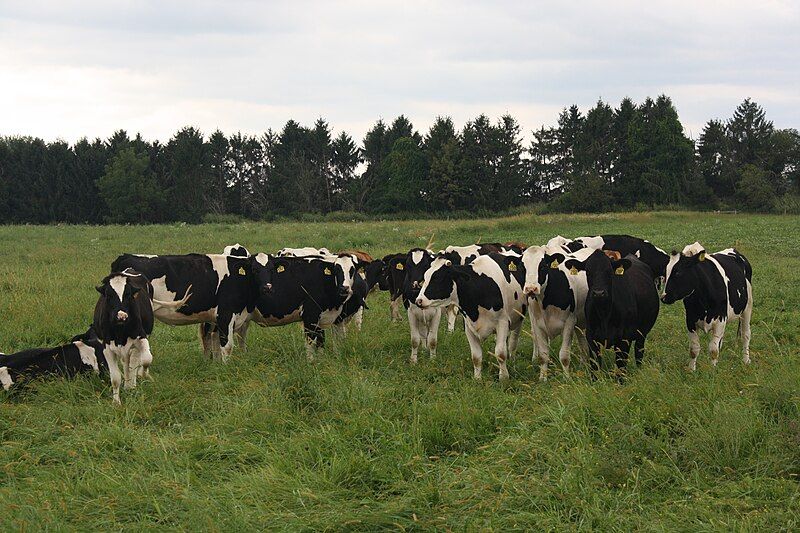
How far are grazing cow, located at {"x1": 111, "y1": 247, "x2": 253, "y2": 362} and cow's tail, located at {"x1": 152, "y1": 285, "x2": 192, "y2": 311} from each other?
0.16ft

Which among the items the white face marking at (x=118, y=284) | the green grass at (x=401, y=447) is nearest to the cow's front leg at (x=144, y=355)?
the green grass at (x=401, y=447)

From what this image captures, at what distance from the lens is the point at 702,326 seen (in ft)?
31.7

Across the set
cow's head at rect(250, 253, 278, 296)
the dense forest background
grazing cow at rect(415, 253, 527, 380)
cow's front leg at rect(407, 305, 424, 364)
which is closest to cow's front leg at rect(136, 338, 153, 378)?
cow's head at rect(250, 253, 278, 296)

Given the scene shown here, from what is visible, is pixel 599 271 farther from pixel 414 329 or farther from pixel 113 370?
pixel 113 370

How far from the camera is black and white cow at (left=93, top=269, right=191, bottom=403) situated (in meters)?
8.70

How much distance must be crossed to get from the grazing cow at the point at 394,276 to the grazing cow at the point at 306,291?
1631 mm

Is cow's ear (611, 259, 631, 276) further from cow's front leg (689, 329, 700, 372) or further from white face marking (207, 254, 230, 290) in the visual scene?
white face marking (207, 254, 230, 290)

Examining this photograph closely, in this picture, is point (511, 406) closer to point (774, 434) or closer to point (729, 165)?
point (774, 434)

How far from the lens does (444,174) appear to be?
222ft

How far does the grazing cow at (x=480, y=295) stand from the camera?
964 cm

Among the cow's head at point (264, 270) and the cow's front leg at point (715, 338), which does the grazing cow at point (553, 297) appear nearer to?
the cow's front leg at point (715, 338)

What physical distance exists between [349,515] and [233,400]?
3295 millimetres

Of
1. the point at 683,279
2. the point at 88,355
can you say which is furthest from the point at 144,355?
the point at 683,279

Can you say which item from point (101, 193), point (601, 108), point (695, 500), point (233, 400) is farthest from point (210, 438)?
point (601, 108)
